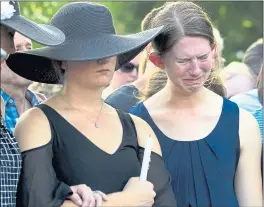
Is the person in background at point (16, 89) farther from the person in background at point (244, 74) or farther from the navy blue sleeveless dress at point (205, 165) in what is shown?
the person in background at point (244, 74)

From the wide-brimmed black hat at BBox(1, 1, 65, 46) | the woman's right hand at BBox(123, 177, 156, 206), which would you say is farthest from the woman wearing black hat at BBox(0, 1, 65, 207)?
the woman's right hand at BBox(123, 177, 156, 206)

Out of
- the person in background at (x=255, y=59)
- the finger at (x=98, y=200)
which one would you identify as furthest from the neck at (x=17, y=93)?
the person in background at (x=255, y=59)

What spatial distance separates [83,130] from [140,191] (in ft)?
1.10

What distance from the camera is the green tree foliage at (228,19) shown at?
46.6 feet

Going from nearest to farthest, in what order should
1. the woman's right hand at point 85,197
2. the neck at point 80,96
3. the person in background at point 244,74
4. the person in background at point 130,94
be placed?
the woman's right hand at point 85,197 < the neck at point 80,96 < the person in background at point 130,94 < the person in background at point 244,74

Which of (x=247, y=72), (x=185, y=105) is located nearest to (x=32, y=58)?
(x=185, y=105)

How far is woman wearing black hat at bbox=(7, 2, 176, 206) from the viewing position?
11.3ft

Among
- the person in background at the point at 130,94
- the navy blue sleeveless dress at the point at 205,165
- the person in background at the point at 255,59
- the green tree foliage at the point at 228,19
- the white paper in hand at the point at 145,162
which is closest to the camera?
the white paper in hand at the point at 145,162

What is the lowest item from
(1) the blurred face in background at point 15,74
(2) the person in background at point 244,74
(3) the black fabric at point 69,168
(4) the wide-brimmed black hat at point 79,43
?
(2) the person in background at point 244,74

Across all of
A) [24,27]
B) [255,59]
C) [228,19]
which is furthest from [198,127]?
[228,19]

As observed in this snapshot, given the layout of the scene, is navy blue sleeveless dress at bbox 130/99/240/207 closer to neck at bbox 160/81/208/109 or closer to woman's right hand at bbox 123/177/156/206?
Answer: neck at bbox 160/81/208/109

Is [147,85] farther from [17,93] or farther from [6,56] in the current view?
[6,56]

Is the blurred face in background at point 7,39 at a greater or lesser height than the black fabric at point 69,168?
greater

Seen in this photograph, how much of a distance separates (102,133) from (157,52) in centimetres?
75
